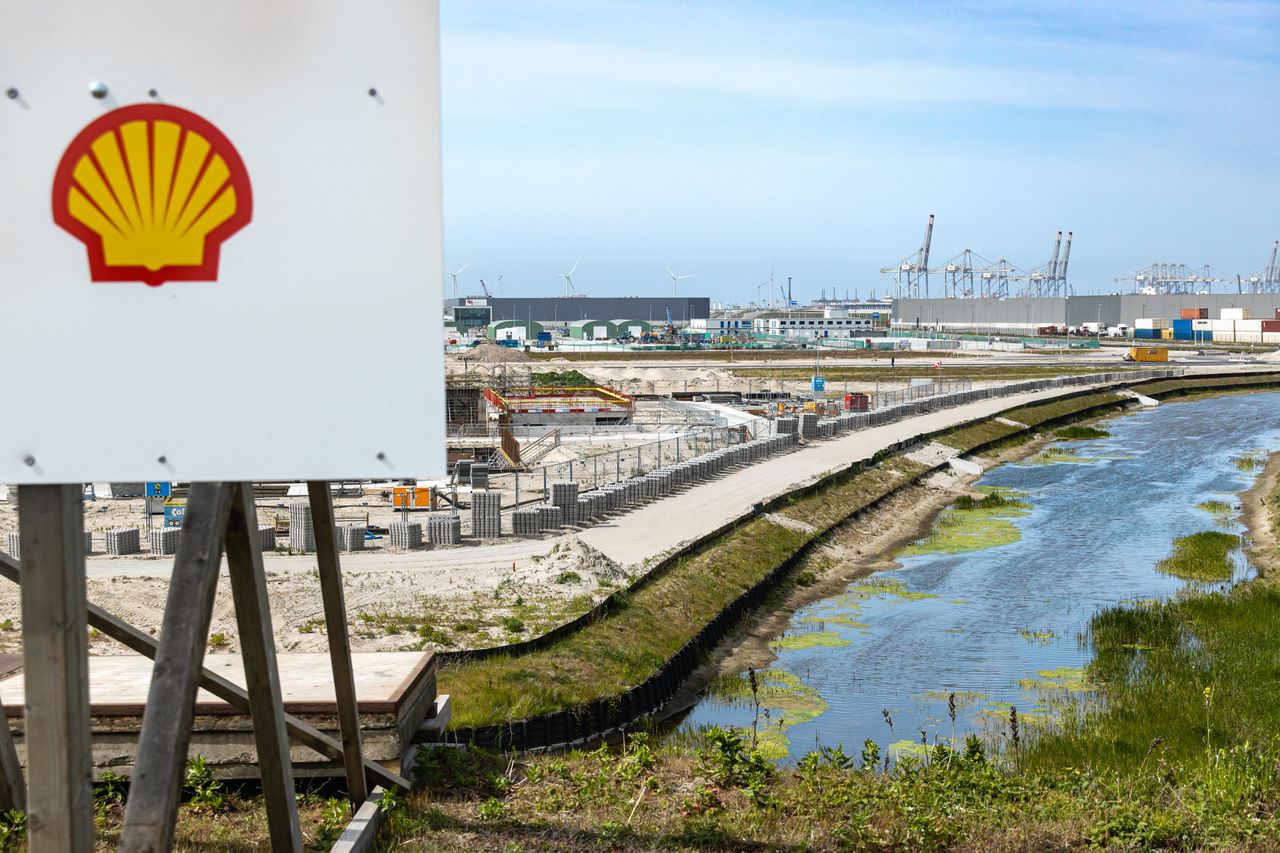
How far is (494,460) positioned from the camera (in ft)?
156

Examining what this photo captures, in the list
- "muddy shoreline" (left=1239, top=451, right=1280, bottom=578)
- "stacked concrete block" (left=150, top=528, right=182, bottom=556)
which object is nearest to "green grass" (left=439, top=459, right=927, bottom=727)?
"muddy shoreline" (left=1239, top=451, right=1280, bottom=578)

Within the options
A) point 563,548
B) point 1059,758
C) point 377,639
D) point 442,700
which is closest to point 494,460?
point 563,548

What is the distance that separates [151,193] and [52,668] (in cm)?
160

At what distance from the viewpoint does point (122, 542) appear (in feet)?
98.5

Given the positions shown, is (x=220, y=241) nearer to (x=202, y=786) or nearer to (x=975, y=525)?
(x=202, y=786)

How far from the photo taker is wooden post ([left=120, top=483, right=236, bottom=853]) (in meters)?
4.32

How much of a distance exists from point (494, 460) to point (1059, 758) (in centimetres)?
3302

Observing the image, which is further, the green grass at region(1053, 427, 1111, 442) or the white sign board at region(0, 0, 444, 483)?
the green grass at region(1053, 427, 1111, 442)

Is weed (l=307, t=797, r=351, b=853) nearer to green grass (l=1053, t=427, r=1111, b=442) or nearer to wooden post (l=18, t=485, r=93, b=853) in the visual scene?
wooden post (l=18, t=485, r=93, b=853)

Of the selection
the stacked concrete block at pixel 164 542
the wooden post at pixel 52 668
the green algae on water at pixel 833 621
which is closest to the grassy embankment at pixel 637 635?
the green algae on water at pixel 833 621

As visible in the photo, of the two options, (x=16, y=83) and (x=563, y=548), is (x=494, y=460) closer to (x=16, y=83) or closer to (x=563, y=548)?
(x=563, y=548)

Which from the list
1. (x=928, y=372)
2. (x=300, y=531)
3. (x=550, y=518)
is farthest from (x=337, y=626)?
(x=928, y=372)

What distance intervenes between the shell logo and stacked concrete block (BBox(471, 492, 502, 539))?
89.3 feet

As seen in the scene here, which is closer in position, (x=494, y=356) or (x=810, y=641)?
(x=810, y=641)
